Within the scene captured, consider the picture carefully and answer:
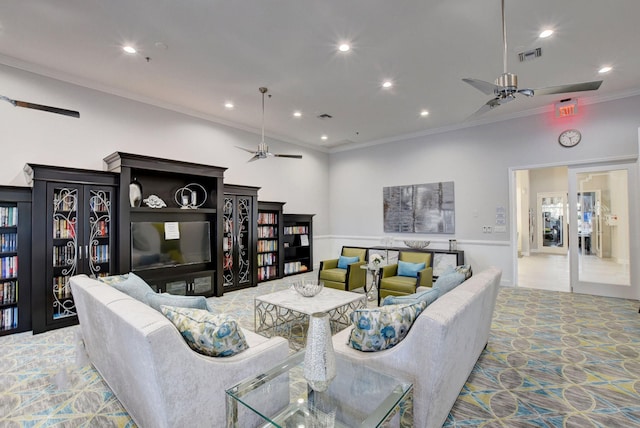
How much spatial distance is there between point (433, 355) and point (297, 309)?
5.62ft

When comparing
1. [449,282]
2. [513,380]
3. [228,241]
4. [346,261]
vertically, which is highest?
[228,241]

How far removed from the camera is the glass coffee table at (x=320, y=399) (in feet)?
5.13

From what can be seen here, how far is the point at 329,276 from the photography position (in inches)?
214

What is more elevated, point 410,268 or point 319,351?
point 319,351

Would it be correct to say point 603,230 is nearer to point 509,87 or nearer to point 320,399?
point 509,87

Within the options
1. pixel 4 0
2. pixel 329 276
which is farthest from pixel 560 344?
pixel 4 0

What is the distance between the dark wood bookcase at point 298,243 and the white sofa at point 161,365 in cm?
525

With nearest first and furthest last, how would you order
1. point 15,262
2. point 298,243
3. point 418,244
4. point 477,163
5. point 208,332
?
point 208,332
point 15,262
point 477,163
point 418,244
point 298,243

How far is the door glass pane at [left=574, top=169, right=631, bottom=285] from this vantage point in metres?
5.14

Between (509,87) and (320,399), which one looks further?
(509,87)

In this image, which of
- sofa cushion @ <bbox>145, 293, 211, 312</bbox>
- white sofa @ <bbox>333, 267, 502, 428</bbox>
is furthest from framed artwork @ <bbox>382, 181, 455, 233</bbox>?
sofa cushion @ <bbox>145, 293, 211, 312</bbox>

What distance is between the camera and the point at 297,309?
320cm

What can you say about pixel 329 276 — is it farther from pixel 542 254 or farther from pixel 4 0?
pixel 542 254

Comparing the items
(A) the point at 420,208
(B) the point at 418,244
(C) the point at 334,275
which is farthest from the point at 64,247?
(A) the point at 420,208
